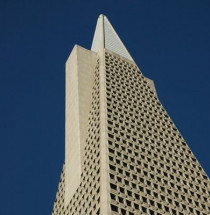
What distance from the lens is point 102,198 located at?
59.2 meters

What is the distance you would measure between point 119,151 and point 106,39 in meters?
50.4

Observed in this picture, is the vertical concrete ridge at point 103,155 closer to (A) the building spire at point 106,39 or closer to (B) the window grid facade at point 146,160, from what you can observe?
(B) the window grid facade at point 146,160

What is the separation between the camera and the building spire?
363 feet

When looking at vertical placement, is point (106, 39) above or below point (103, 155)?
above

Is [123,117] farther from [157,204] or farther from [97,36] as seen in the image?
[97,36]

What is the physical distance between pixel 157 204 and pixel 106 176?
8.93 m

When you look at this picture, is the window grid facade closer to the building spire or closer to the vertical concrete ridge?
the vertical concrete ridge

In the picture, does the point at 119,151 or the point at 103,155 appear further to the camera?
the point at 119,151

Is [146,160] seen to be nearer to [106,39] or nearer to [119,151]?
[119,151]

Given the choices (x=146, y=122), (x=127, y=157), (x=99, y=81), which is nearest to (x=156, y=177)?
(x=127, y=157)

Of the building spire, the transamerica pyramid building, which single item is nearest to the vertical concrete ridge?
the transamerica pyramid building

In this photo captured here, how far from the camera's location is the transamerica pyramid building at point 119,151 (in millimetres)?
64000

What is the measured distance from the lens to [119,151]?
2785 inches

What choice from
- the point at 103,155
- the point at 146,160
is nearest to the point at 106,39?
the point at 146,160
